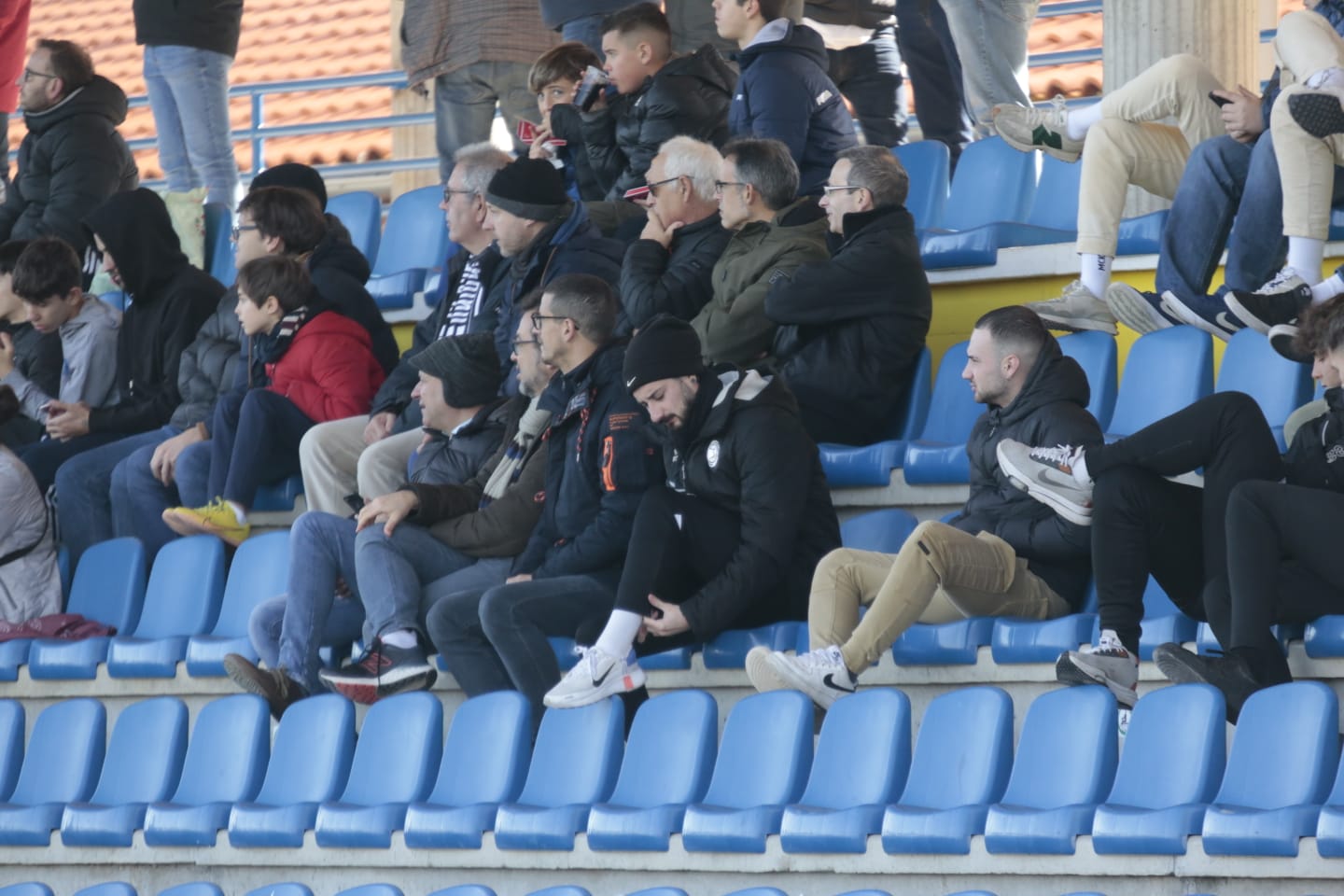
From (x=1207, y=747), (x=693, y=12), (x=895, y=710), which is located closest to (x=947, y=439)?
(x=895, y=710)

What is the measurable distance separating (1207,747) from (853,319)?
1.84m

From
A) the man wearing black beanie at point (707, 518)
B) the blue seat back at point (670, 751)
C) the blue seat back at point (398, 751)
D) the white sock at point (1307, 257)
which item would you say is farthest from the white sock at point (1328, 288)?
the blue seat back at point (398, 751)

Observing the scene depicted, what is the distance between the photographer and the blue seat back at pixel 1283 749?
3.53 meters

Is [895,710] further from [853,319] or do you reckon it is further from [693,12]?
[693,12]

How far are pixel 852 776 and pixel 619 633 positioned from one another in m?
0.70

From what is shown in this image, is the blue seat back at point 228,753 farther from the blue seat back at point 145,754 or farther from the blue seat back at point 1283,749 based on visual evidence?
the blue seat back at point 1283,749

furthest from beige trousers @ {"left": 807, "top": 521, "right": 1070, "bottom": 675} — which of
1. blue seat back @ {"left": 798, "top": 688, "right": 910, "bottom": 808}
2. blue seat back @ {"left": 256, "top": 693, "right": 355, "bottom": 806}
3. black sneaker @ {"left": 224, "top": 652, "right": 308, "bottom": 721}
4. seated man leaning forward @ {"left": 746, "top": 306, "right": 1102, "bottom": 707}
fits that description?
black sneaker @ {"left": 224, "top": 652, "right": 308, "bottom": 721}

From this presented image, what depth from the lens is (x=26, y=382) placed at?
271 inches

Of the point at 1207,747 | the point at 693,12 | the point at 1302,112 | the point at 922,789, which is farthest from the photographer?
the point at 693,12

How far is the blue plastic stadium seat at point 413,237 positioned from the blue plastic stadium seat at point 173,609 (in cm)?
143

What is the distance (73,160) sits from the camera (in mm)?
7594

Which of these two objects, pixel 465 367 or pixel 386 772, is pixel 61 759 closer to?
pixel 386 772

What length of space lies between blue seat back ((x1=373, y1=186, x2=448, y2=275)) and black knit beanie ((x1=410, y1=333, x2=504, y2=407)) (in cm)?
184

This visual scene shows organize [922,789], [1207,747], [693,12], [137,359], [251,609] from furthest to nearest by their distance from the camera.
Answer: [693,12] < [137,359] < [251,609] < [922,789] < [1207,747]
